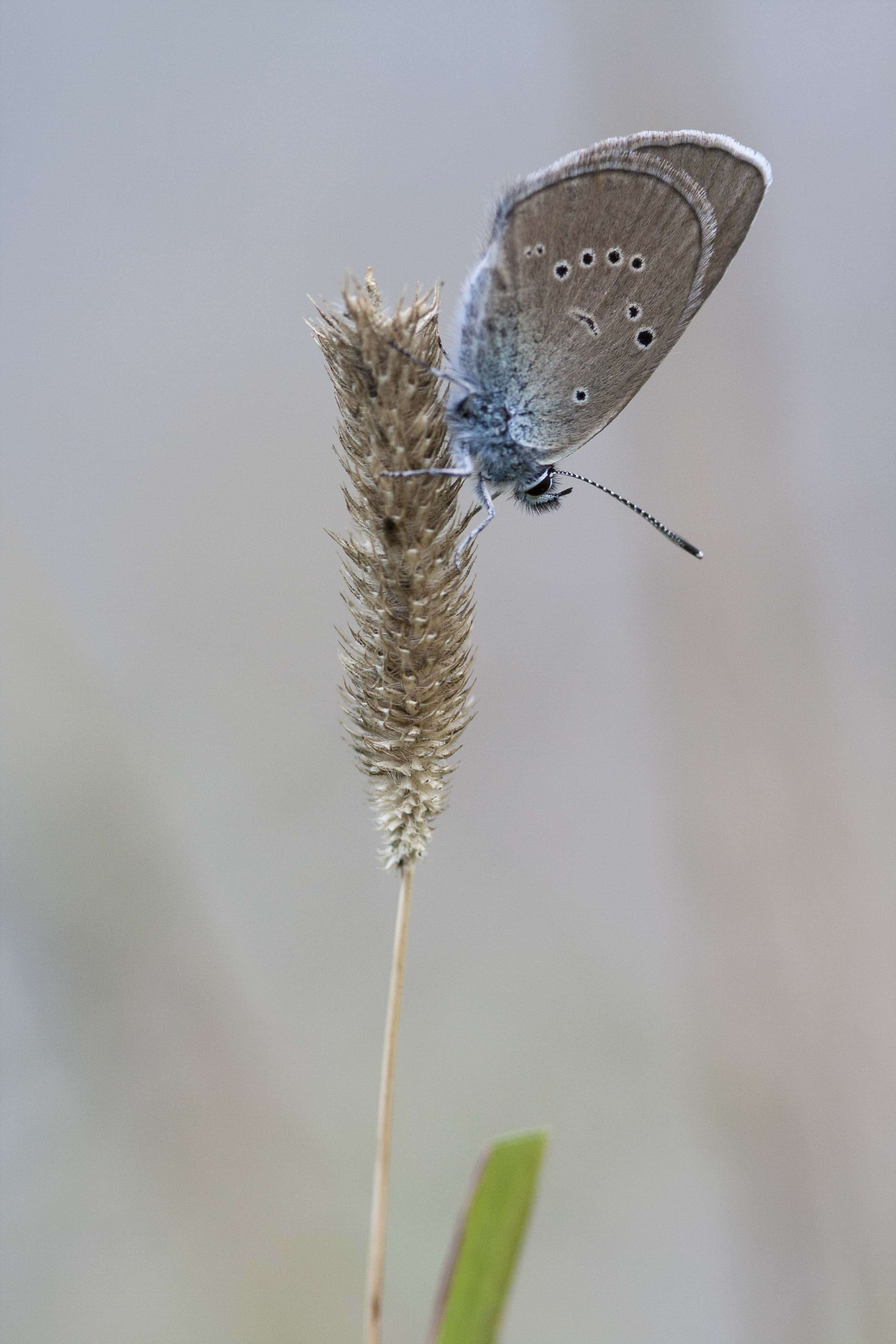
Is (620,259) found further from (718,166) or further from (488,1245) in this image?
(488,1245)

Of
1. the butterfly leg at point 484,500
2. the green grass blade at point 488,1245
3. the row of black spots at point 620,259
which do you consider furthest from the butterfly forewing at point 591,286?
the green grass blade at point 488,1245

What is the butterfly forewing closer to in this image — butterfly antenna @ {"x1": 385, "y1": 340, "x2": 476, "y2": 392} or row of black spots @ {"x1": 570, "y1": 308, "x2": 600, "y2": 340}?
row of black spots @ {"x1": 570, "y1": 308, "x2": 600, "y2": 340}

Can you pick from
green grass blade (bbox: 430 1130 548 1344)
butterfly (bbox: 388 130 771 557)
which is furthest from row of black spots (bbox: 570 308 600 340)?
green grass blade (bbox: 430 1130 548 1344)

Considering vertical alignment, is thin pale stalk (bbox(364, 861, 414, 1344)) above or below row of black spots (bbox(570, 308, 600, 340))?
below

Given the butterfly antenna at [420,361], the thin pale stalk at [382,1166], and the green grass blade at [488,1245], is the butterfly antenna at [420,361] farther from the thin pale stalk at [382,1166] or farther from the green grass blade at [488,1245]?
the green grass blade at [488,1245]

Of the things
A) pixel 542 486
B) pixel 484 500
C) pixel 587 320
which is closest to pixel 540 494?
pixel 542 486
